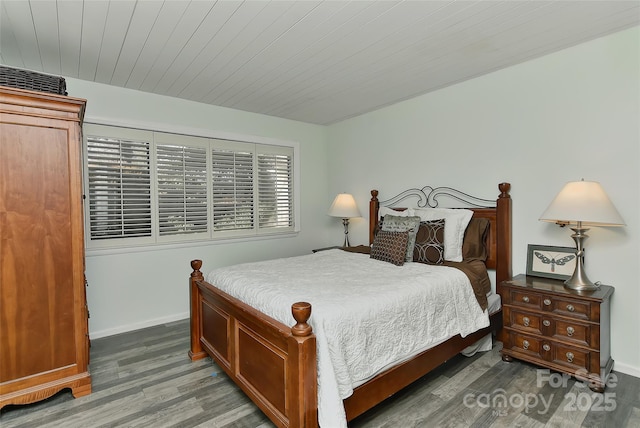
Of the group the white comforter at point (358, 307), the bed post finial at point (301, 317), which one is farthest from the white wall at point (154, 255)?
the bed post finial at point (301, 317)

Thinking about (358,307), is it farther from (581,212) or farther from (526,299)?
(581,212)

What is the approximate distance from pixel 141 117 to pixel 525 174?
12.6ft

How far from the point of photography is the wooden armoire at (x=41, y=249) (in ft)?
6.55

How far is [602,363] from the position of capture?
7.38 feet

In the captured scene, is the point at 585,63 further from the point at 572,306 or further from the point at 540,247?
the point at 572,306

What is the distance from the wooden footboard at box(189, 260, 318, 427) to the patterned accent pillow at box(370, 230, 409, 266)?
1440 millimetres

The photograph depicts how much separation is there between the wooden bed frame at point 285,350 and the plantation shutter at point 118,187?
1174 mm

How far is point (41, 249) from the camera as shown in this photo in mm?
2104

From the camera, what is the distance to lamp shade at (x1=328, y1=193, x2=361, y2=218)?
4246mm

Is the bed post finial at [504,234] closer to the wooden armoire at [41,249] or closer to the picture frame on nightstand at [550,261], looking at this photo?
Result: the picture frame on nightstand at [550,261]

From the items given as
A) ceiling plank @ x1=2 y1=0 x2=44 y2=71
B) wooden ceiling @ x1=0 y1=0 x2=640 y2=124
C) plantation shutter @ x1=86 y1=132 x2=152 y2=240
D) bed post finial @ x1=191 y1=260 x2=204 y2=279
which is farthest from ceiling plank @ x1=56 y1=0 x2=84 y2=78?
bed post finial @ x1=191 y1=260 x2=204 y2=279

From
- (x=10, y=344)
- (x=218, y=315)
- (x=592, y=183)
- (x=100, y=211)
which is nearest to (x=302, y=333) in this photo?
(x=218, y=315)

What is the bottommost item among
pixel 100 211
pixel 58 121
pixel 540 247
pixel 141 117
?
pixel 540 247

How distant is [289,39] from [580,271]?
275 centimetres
